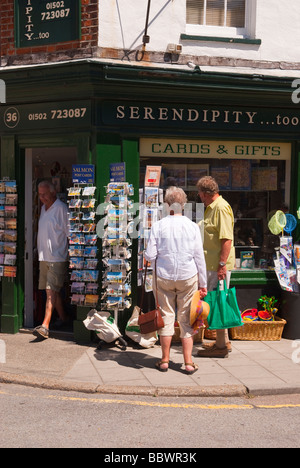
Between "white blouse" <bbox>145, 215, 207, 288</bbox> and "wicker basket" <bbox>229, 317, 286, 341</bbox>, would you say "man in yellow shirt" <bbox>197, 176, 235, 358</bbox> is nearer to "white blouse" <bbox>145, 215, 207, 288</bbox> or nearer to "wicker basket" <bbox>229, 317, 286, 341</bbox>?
"white blouse" <bbox>145, 215, 207, 288</bbox>

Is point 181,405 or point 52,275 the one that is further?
point 52,275

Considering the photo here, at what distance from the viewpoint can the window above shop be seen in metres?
7.88

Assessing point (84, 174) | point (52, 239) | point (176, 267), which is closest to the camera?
point (176, 267)

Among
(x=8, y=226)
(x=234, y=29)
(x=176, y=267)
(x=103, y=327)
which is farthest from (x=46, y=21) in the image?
(x=103, y=327)

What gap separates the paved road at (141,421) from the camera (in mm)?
4559

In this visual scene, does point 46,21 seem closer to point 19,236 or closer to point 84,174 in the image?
point 84,174

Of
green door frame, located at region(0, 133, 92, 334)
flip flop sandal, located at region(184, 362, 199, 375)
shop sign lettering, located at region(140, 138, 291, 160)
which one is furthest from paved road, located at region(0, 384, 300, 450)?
shop sign lettering, located at region(140, 138, 291, 160)

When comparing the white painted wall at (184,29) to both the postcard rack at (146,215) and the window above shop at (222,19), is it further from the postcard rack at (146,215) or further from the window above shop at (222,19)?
the postcard rack at (146,215)

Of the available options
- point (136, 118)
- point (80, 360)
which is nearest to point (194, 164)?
point (136, 118)

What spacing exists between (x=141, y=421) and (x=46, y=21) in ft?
17.4

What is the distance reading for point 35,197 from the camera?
8.44 m

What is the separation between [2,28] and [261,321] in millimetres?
5309

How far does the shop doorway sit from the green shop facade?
0.02 m

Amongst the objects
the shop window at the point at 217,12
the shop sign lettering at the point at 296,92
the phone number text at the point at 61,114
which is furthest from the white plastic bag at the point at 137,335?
the shop window at the point at 217,12
